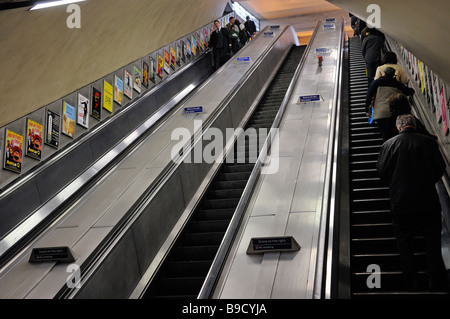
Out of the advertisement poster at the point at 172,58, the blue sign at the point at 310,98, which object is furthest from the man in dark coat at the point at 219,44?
the blue sign at the point at 310,98

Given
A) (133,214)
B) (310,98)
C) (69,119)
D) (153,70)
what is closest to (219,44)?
(153,70)

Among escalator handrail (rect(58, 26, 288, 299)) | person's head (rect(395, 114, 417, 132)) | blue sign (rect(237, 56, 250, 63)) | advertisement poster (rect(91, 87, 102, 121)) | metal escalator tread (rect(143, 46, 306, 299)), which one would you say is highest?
person's head (rect(395, 114, 417, 132))

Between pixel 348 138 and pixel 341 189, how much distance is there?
207 cm

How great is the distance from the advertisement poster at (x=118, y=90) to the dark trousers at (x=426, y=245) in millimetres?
7642

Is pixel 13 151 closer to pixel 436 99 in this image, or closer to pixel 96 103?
pixel 96 103

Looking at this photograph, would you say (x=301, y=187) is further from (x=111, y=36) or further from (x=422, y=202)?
(x=111, y=36)

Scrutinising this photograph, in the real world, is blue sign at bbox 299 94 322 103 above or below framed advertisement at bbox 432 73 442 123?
below

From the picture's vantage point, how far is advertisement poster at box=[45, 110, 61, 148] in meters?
8.36

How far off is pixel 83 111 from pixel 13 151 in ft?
7.12

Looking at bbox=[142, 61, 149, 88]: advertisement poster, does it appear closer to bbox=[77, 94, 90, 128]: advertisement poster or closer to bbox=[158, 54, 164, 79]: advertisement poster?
bbox=[158, 54, 164, 79]: advertisement poster

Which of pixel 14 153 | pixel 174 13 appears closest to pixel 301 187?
pixel 14 153

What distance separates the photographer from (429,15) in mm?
3703

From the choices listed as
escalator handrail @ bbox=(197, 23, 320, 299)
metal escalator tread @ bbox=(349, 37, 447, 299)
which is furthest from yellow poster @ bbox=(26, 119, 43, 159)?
metal escalator tread @ bbox=(349, 37, 447, 299)

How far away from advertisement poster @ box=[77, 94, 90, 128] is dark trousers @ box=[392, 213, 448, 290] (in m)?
6.53
